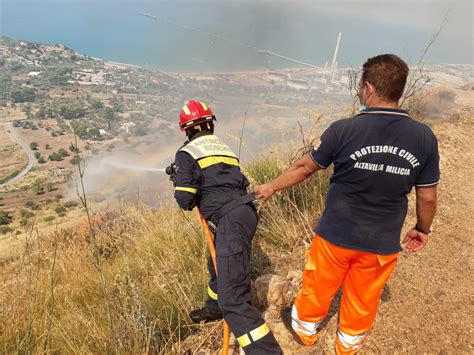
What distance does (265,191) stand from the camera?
101 inches

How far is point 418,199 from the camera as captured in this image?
2188 mm

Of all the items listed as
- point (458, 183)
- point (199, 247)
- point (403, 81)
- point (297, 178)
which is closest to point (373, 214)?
point (297, 178)

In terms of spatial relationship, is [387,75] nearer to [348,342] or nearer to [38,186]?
[348,342]

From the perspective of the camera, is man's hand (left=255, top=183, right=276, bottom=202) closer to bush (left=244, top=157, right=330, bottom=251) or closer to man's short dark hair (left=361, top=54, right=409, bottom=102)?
man's short dark hair (left=361, top=54, right=409, bottom=102)

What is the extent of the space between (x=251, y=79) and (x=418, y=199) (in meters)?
92.0

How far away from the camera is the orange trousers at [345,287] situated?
7.31 feet

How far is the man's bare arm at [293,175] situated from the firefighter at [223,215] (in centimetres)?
15

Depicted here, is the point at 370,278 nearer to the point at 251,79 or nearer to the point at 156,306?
the point at 156,306

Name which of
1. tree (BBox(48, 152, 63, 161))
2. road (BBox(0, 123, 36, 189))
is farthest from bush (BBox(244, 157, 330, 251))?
tree (BBox(48, 152, 63, 161))

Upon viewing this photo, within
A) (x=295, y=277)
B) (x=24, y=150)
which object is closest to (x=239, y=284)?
(x=295, y=277)

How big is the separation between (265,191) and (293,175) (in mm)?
303

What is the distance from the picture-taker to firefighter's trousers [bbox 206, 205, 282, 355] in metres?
2.35

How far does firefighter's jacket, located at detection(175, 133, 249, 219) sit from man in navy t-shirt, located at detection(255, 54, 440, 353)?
42 centimetres

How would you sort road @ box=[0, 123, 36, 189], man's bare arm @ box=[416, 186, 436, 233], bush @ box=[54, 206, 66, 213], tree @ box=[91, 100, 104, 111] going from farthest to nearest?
1. tree @ box=[91, 100, 104, 111]
2. road @ box=[0, 123, 36, 189]
3. bush @ box=[54, 206, 66, 213]
4. man's bare arm @ box=[416, 186, 436, 233]
